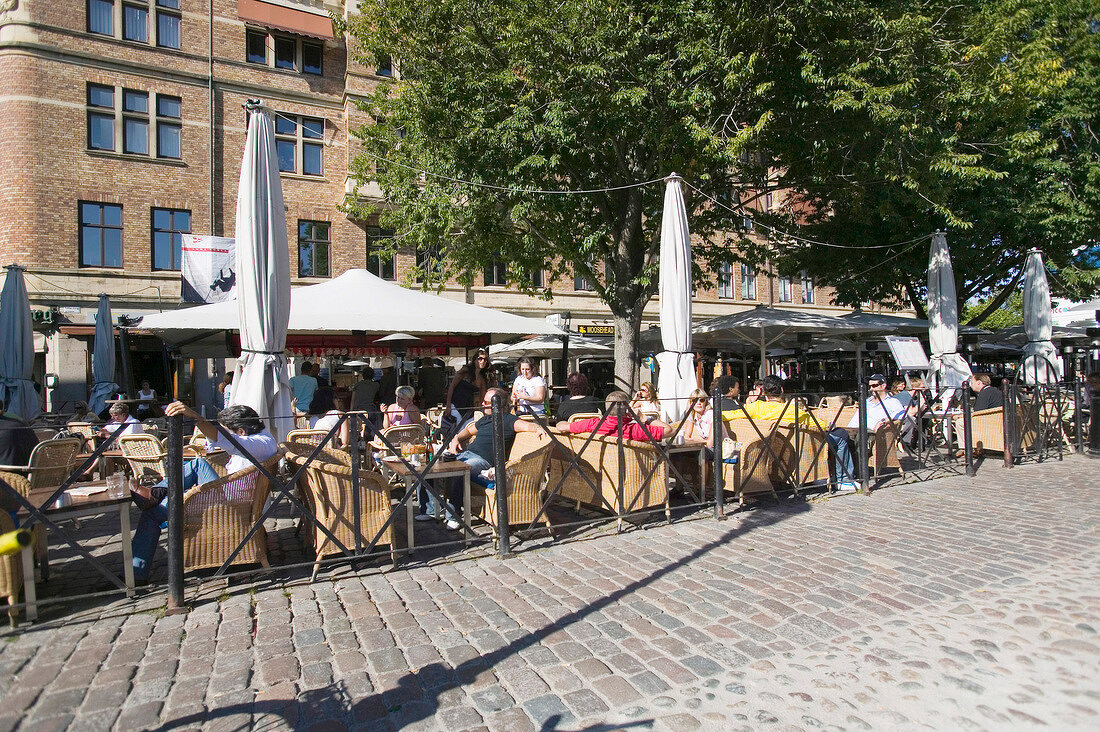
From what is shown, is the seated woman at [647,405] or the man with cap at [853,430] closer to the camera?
the man with cap at [853,430]

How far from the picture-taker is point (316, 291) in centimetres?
891

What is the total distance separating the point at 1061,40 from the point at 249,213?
16004 millimetres

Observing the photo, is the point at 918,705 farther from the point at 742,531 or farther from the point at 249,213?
the point at 249,213

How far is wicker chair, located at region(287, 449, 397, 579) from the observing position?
4.50 m

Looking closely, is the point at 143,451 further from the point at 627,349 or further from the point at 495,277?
the point at 495,277

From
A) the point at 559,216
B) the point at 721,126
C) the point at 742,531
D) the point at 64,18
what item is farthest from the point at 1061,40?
the point at 64,18

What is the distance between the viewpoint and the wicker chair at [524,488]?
5.23m

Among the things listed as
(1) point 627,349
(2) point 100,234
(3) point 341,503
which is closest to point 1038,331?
(1) point 627,349

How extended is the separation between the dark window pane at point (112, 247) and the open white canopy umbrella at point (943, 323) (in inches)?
795

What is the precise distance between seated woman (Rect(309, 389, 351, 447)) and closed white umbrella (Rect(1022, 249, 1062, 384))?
40.8 ft

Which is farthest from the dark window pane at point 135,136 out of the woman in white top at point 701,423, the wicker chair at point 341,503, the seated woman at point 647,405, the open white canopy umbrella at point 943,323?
the open white canopy umbrella at point 943,323

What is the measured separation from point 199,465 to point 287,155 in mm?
17845

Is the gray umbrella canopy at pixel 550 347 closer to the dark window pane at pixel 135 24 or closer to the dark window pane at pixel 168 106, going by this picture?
the dark window pane at pixel 168 106

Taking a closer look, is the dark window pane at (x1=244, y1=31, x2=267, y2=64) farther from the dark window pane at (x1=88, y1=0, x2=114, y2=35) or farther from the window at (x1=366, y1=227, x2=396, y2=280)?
the window at (x1=366, y1=227, x2=396, y2=280)
